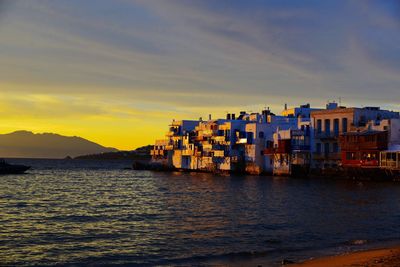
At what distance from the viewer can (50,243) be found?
28078 millimetres

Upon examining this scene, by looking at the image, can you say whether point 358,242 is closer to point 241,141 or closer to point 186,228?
point 186,228

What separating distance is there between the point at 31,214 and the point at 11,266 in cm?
1924

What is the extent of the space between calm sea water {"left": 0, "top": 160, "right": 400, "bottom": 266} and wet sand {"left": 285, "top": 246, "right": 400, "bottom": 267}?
6.03 ft

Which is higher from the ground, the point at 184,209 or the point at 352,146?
the point at 352,146

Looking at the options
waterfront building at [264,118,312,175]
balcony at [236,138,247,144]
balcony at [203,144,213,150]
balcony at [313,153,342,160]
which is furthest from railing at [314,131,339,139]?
balcony at [203,144,213,150]

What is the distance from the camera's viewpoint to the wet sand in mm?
21084

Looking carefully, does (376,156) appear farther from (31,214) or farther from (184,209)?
(31,214)

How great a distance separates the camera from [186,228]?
34.0m

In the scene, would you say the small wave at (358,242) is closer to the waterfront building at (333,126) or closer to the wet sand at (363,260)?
the wet sand at (363,260)

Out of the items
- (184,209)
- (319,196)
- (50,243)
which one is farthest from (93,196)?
(50,243)

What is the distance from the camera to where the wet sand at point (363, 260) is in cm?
2108

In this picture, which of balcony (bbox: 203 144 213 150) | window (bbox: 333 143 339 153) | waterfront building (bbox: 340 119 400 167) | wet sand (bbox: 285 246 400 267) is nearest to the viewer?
wet sand (bbox: 285 246 400 267)

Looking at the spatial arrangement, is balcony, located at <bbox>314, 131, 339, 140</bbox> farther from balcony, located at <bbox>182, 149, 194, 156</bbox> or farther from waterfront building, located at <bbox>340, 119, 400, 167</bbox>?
balcony, located at <bbox>182, 149, 194, 156</bbox>

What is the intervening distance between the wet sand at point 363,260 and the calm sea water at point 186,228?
184 cm
